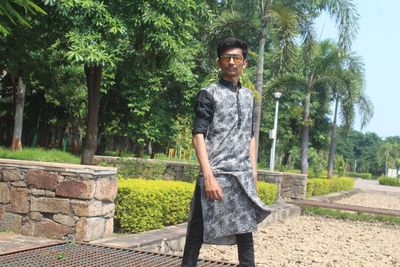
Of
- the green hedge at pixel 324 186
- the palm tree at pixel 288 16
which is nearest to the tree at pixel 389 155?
the green hedge at pixel 324 186

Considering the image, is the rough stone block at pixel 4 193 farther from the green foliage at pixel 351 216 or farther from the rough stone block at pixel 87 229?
the green foliage at pixel 351 216

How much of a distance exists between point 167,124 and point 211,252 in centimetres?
1405

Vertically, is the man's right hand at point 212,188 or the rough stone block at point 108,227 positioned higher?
the man's right hand at point 212,188

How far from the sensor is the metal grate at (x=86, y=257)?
409 centimetres

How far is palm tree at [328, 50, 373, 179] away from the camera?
63.5ft

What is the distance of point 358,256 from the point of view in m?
6.50

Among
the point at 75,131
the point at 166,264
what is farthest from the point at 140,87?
the point at 166,264

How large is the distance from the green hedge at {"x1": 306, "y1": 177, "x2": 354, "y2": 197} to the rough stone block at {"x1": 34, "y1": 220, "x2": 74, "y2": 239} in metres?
10.6

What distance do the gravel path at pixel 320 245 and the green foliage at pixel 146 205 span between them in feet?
2.37

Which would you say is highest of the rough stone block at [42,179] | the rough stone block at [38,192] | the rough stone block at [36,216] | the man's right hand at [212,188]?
the man's right hand at [212,188]

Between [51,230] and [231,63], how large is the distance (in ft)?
9.63

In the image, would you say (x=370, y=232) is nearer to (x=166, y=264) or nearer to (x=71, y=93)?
(x=166, y=264)

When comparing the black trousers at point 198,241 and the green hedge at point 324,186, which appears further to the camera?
the green hedge at point 324,186

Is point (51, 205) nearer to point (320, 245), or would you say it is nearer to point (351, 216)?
point (320, 245)
